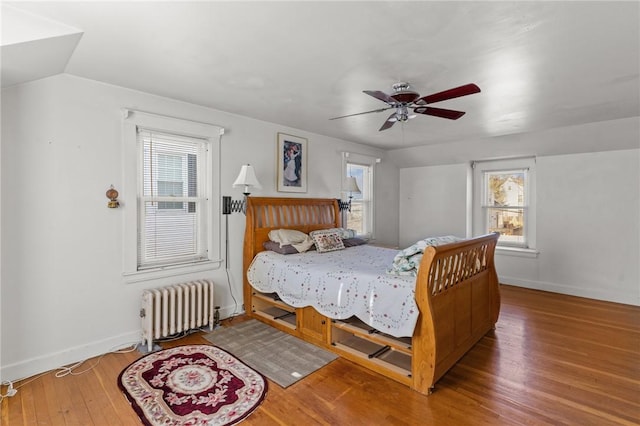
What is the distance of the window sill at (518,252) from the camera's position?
205 inches

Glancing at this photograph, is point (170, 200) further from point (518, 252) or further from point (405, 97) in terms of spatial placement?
point (518, 252)

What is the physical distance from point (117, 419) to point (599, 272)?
6.00 meters

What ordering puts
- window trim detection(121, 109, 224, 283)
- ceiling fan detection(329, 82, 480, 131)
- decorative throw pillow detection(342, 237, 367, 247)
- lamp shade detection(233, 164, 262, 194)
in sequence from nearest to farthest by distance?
1. ceiling fan detection(329, 82, 480, 131)
2. window trim detection(121, 109, 224, 283)
3. lamp shade detection(233, 164, 262, 194)
4. decorative throw pillow detection(342, 237, 367, 247)

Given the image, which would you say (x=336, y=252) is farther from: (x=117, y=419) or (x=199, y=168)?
(x=117, y=419)

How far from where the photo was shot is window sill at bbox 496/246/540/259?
17.1 ft

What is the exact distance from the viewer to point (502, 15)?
1.76 metres

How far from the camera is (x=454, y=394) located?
7.59 ft

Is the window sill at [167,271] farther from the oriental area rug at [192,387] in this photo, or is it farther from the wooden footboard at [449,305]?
the wooden footboard at [449,305]

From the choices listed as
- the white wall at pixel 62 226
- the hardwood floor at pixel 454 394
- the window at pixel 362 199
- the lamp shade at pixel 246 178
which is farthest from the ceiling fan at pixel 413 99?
the window at pixel 362 199

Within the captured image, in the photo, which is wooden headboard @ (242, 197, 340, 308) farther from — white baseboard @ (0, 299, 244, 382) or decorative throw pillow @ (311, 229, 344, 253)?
white baseboard @ (0, 299, 244, 382)

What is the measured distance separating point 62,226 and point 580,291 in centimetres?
652

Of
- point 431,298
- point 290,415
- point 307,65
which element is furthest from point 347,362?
point 307,65

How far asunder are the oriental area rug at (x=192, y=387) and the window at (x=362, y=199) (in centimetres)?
335

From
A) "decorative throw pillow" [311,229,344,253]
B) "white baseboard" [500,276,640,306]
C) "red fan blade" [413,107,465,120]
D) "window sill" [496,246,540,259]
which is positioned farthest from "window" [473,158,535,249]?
"red fan blade" [413,107,465,120]
